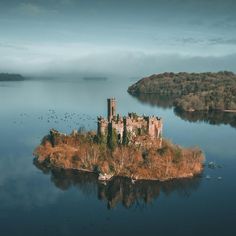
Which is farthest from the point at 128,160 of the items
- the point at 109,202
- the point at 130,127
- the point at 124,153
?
the point at 109,202

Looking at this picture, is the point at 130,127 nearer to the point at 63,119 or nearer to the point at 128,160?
the point at 128,160

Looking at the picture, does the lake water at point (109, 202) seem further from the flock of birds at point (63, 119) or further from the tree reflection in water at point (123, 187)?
the flock of birds at point (63, 119)

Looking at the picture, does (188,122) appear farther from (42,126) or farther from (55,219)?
(55,219)

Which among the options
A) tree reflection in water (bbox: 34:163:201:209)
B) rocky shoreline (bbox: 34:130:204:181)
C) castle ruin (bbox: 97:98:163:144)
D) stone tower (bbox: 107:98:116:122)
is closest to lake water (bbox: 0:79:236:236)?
Answer: tree reflection in water (bbox: 34:163:201:209)

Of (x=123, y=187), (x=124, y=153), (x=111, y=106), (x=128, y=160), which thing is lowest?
(x=123, y=187)

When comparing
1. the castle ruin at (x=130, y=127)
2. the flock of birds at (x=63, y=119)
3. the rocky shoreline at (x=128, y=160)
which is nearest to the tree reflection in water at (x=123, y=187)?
the rocky shoreline at (x=128, y=160)

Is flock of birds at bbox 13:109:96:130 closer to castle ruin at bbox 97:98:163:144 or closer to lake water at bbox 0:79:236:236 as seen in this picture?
lake water at bbox 0:79:236:236
